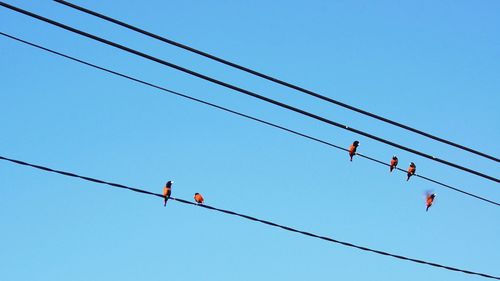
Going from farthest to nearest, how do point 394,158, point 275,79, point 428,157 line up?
point 394,158 < point 428,157 < point 275,79

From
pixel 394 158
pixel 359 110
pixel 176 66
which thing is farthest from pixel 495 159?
pixel 394 158

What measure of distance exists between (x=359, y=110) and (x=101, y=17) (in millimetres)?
3351

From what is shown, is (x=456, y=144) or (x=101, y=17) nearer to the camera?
(x=101, y=17)

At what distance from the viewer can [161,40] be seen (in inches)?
319

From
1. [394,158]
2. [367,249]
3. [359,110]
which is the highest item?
[394,158]

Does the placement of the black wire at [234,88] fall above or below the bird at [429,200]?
below

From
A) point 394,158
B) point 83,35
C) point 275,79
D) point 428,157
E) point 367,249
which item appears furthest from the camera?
point 394,158

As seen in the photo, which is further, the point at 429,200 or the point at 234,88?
the point at 429,200

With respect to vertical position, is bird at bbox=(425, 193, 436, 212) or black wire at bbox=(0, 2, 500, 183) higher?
bird at bbox=(425, 193, 436, 212)

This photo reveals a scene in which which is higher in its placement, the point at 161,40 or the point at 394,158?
the point at 394,158

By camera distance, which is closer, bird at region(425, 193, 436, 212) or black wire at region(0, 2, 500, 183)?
black wire at region(0, 2, 500, 183)

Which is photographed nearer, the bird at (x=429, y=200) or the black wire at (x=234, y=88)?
the black wire at (x=234, y=88)

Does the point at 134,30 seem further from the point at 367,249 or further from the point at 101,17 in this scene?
the point at 367,249

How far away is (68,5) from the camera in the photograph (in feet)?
25.9
